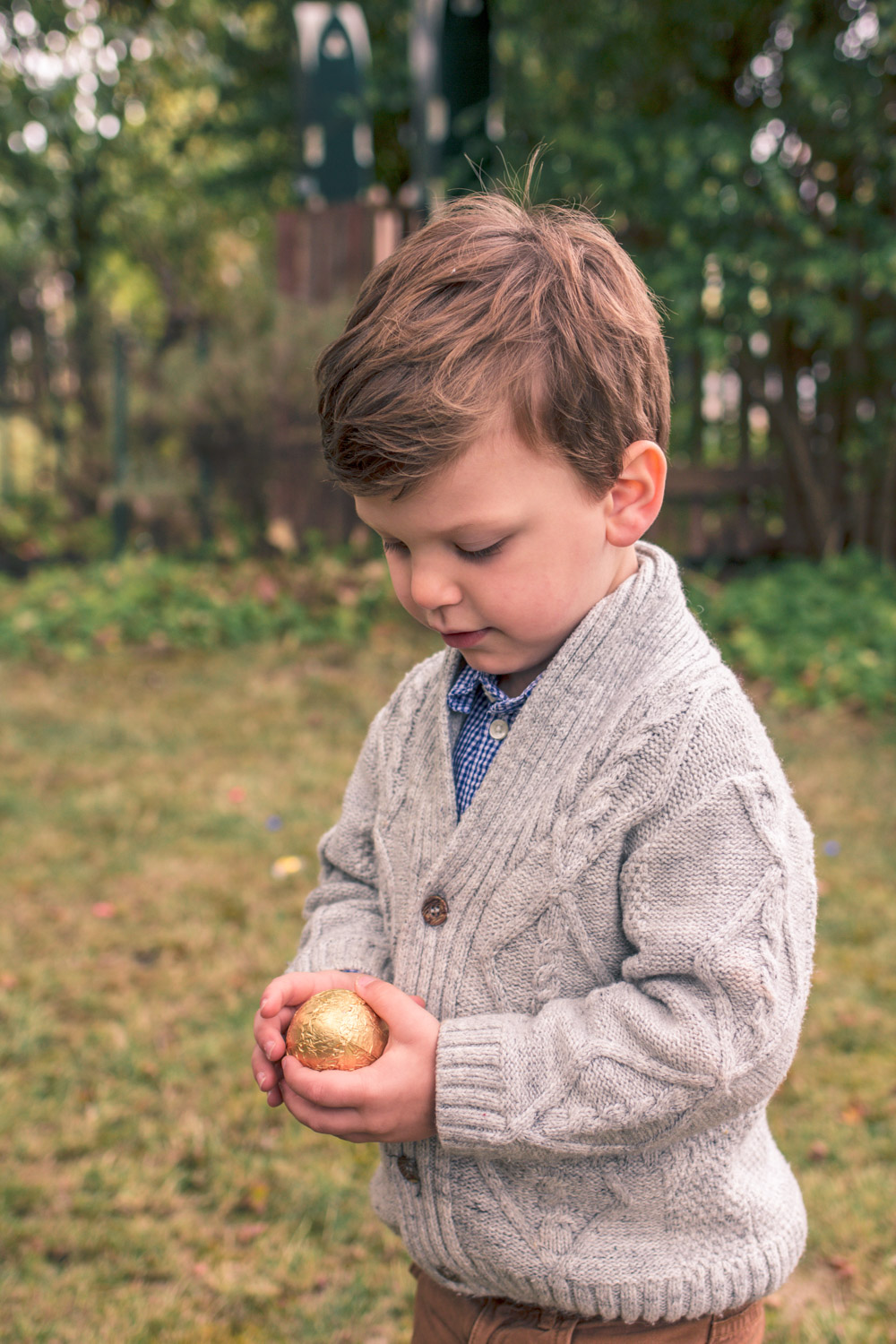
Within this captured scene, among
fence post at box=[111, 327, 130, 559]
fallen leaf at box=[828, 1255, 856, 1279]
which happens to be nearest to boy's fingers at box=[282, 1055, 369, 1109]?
fallen leaf at box=[828, 1255, 856, 1279]

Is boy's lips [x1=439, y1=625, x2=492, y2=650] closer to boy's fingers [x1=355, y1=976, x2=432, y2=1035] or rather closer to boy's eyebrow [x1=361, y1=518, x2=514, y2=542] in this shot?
boy's eyebrow [x1=361, y1=518, x2=514, y2=542]

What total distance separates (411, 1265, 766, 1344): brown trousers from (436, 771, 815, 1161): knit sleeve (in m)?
0.29

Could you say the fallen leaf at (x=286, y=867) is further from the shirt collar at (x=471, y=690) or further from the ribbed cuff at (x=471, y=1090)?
the ribbed cuff at (x=471, y=1090)

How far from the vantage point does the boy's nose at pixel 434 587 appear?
118 centimetres

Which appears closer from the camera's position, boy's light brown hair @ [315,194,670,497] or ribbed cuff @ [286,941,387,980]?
boy's light brown hair @ [315,194,670,497]

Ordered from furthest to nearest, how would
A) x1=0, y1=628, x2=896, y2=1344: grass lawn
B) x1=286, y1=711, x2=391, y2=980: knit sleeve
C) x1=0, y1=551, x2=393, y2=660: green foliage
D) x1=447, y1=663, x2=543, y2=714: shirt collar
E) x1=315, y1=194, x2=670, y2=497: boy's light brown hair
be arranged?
x1=0, y1=551, x2=393, y2=660: green foliage, x1=0, y1=628, x2=896, y2=1344: grass lawn, x1=286, y1=711, x2=391, y2=980: knit sleeve, x1=447, y1=663, x2=543, y2=714: shirt collar, x1=315, y1=194, x2=670, y2=497: boy's light brown hair

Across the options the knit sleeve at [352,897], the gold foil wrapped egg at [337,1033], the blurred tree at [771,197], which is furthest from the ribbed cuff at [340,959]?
the blurred tree at [771,197]

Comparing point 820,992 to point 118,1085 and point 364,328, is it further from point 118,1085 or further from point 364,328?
point 364,328

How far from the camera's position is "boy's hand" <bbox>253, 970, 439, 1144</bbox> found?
1206 mm

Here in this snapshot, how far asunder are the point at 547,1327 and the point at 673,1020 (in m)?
0.48

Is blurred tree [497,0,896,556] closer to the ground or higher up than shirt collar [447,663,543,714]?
higher up

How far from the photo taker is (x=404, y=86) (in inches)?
422

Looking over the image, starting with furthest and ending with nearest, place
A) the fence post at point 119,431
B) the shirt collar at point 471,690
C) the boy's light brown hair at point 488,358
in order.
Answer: the fence post at point 119,431, the shirt collar at point 471,690, the boy's light brown hair at point 488,358

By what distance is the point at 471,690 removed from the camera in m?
1.39
